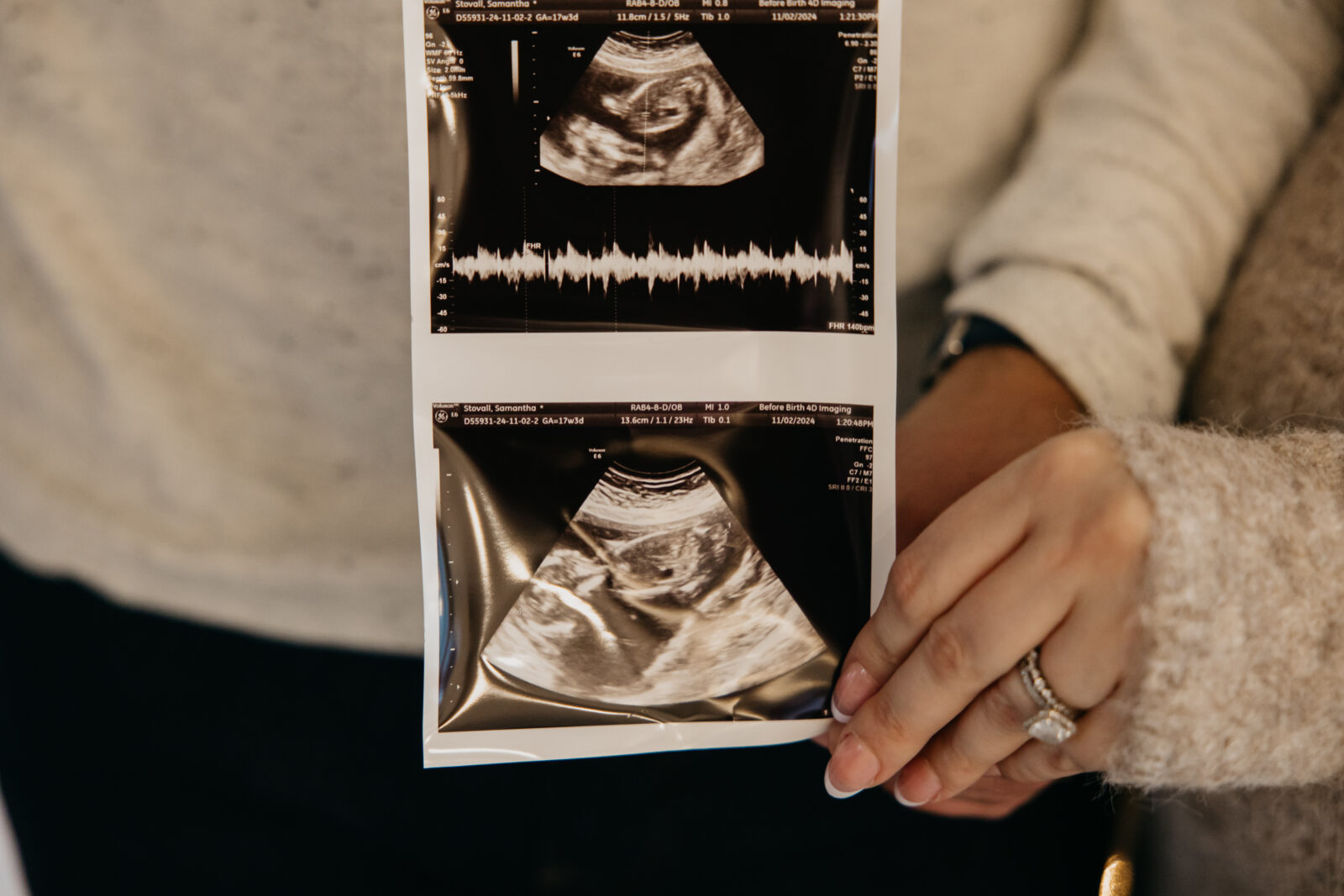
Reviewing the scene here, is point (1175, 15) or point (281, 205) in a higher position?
point (1175, 15)

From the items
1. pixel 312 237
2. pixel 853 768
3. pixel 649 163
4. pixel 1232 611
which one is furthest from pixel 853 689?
pixel 312 237

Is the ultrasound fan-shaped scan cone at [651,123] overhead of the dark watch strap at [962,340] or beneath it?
overhead

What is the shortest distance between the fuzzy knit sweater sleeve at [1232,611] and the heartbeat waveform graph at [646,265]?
154 millimetres

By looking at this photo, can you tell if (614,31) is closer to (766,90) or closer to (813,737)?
(766,90)

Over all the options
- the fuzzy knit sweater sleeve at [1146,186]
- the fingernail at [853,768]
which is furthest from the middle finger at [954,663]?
the fuzzy knit sweater sleeve at [1146,186]

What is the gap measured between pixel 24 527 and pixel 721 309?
436mm

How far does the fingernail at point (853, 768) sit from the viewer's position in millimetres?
352

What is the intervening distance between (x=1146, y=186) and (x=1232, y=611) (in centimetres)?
23

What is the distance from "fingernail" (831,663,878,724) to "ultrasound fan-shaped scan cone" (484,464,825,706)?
28 millimetres

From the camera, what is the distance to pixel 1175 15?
42cm

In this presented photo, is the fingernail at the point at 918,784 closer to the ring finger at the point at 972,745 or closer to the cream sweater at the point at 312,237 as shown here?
the ring finger at the point at 972,745

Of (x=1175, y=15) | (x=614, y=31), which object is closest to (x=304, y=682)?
(x=614, y=31)

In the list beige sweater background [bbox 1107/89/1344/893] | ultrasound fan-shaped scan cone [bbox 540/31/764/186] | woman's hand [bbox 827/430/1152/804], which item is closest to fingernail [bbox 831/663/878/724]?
woman's hand [bbox 827/430/1152/804]

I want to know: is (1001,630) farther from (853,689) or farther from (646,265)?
(646,265)
